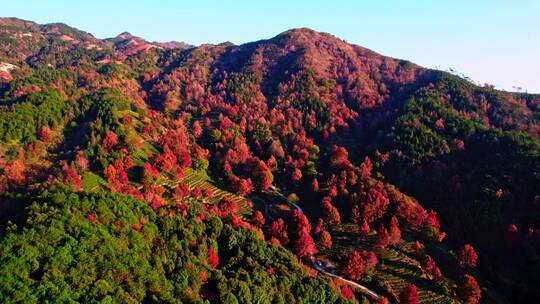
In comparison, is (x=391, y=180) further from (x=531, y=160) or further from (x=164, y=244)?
(x=164, y=244)

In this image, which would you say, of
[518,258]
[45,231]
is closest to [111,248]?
[45,231]

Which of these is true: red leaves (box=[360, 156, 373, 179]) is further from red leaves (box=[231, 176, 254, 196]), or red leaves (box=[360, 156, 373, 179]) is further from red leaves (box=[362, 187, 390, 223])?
red leaves (box=[231, 176, 254, 196])

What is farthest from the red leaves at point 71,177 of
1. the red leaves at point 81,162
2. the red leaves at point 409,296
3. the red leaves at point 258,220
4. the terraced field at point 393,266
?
the red leaves at point 409,296

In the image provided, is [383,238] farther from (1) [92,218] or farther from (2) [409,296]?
(1) [92,218]

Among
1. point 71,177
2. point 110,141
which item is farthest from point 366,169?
point 71,177

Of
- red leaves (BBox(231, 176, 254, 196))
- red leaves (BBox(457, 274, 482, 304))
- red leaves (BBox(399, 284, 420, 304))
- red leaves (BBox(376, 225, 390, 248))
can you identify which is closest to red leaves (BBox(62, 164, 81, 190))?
red leaves (BBox(231, 176, 254, 196))
